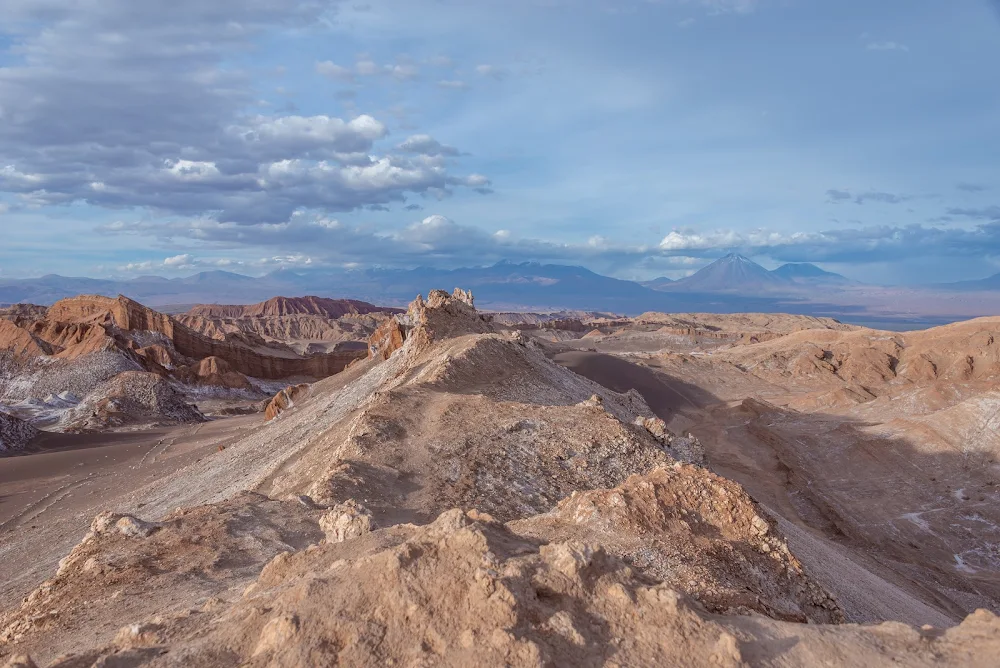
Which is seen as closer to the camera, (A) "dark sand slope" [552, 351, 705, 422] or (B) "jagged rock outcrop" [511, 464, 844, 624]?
(B) "jagged rock outcrop" [511, 464, 844, 624]

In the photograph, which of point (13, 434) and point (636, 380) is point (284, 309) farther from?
point (13, 434)

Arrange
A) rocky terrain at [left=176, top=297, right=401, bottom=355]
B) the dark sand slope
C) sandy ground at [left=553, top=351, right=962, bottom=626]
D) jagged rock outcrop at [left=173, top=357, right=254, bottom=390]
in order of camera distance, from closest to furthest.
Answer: sandy ground at [left=553, top=351, right=962, bottom=626] → the dark sand slope → jagged rock outcrop at [left=173, top=357, right=254, bottom=390] → rocky terrain at [left=176, top=297, right=401, bottom=355]

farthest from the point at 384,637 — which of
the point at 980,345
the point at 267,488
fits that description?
the point at 980,345

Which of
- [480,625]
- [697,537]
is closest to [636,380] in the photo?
[697,537]

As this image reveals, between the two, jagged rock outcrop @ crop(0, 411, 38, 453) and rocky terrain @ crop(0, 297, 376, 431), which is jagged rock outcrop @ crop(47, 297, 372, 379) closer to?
rocky terrain @ crop(0, 297, 376, 431)

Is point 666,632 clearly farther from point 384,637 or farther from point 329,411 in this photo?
point 329,411

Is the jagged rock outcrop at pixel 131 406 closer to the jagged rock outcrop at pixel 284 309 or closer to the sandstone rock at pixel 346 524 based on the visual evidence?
the sandstone rock at pixel 346 524

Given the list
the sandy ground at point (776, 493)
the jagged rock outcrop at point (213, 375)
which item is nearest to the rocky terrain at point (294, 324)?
the jagged rock outcrop at point (213, 375)

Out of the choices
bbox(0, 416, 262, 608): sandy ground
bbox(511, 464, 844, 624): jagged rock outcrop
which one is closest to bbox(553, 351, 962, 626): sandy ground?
bbox(511, 464, 844, 624): jagged rock outcrop

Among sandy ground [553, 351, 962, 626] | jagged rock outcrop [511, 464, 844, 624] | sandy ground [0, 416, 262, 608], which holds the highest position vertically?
jagged rock outcrop [511, 464, 844, 624]
